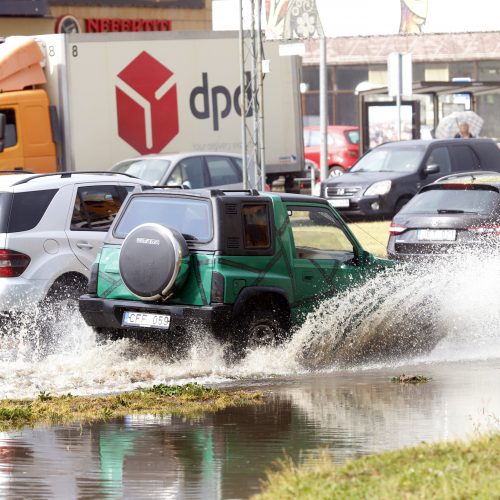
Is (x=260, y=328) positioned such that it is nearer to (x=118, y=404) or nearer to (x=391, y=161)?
(x=118, y=404)

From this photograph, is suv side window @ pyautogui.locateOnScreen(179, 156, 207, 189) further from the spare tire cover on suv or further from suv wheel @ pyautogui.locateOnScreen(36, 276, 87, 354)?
the spare tire cover on suv

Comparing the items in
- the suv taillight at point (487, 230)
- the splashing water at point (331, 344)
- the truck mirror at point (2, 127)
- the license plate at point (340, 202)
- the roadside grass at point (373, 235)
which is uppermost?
the truck mirror at point (2, 127)

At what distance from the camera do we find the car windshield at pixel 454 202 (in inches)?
648

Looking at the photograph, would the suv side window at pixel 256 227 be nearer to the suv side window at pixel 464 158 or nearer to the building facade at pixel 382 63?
the suv side window at pixel 464 158

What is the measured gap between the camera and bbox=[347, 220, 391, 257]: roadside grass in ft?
68.0

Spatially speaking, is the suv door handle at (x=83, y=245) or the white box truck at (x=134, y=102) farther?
the white box truck at (x=134, y=102)

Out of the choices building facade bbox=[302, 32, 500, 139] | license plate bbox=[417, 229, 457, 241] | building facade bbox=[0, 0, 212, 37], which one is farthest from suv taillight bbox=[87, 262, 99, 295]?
building facade bbox=[302, 32, 500, 139]

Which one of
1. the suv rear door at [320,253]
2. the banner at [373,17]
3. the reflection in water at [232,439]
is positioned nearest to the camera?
the reflection in water at [232,439]

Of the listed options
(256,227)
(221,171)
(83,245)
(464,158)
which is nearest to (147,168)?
(221,171)

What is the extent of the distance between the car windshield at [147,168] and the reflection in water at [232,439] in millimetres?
11444

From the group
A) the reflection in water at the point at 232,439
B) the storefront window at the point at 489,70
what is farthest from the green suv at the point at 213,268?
the storefront window at the point at 489,70

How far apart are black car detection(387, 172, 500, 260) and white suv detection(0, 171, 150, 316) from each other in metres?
3.83

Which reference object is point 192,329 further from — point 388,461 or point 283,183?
point 283,183

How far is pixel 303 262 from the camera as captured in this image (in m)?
12.5
